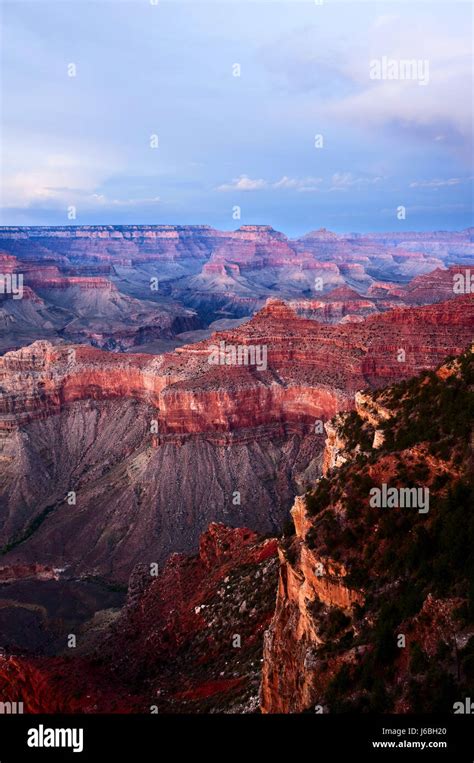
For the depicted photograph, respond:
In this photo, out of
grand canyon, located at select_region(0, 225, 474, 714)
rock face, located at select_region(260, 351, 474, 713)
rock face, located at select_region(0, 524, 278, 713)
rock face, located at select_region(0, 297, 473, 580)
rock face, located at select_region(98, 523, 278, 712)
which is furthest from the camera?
rock face, located at select_region(0, 297, 473, 580)

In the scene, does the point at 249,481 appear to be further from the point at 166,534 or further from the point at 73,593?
the point at 73,593

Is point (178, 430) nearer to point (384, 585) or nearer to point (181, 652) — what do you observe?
point (181, 652)

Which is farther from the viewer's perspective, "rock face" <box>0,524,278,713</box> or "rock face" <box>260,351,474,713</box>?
"rock face" <box>0,524,278,713</box>

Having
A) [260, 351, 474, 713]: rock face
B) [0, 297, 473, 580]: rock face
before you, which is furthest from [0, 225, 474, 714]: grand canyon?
[0, 297, 473, 580]: rock face

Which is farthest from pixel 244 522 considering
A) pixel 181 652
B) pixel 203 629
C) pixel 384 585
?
pixel 384 585

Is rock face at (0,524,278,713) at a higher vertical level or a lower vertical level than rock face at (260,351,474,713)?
lower

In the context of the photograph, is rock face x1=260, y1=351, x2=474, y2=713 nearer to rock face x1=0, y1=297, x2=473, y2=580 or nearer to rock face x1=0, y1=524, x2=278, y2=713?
rock face x1=0, y1=524, x2=278, y2=713

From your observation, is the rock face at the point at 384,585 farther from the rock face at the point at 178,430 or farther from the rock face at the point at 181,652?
the rock face at the point at 178,430

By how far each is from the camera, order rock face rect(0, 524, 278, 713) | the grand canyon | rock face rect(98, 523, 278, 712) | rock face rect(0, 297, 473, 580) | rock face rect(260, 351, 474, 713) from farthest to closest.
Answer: rock face rect(0, 297, 473, 580)
rock face rect(0, 524, 278, 713)
rock face rect(98, 523, 278, 712)
the grand canyon
rock face rect(260, 351, 474, 713)
